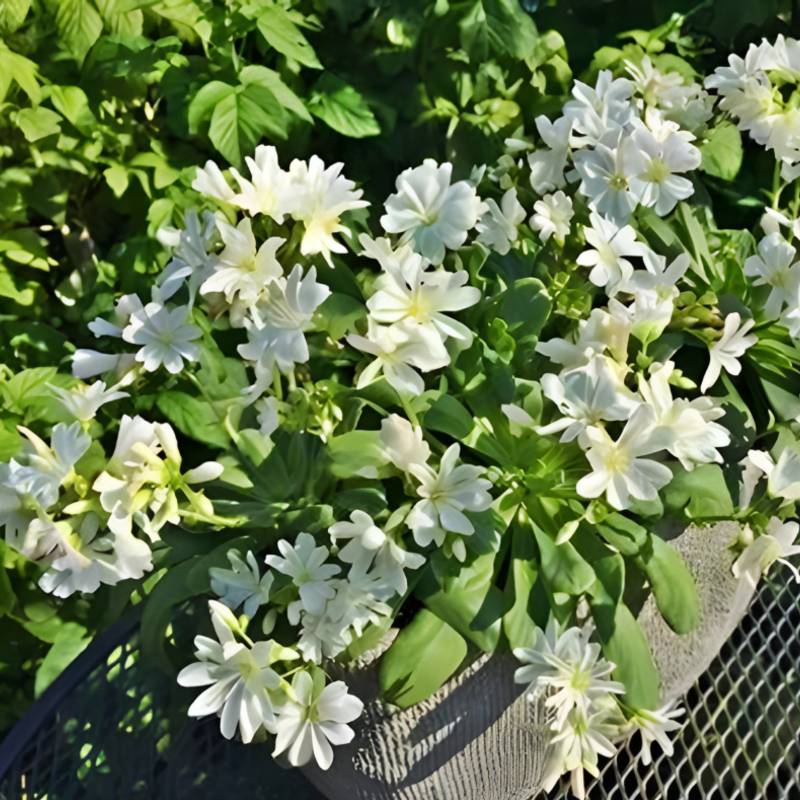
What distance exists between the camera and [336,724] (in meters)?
0.75

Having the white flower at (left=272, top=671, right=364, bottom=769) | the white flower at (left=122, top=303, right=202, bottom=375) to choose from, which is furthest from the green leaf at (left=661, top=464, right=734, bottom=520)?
the white flower at (left=122, top=303, right=202, bottom=375)

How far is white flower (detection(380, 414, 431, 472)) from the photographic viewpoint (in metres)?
0.76

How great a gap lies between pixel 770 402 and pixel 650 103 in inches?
15.4

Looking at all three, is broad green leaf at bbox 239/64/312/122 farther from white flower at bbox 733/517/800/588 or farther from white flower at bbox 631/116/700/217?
white flower at bbox 733/517/800/588

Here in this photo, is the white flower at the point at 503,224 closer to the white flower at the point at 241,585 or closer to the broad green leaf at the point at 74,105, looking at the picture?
the white flower at the point at 241,585

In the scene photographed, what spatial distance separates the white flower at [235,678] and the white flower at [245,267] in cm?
26

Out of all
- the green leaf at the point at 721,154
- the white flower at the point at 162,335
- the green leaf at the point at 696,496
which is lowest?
the green leaf at the point at 696,496

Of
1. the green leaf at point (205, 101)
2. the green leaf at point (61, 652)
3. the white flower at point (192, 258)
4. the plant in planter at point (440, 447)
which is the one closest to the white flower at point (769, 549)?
the plant in planter at point (440, 447)

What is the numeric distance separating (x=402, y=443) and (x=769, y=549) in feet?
1.11

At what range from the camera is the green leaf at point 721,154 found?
4.03 ft

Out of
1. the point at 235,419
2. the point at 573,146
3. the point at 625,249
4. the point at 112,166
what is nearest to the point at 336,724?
the point at 235,419

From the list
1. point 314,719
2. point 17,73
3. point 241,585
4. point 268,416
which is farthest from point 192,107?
point 314,719

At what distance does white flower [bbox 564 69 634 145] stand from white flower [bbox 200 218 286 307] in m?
0.36

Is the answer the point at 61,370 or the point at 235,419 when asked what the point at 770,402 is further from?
the point at 61,370
